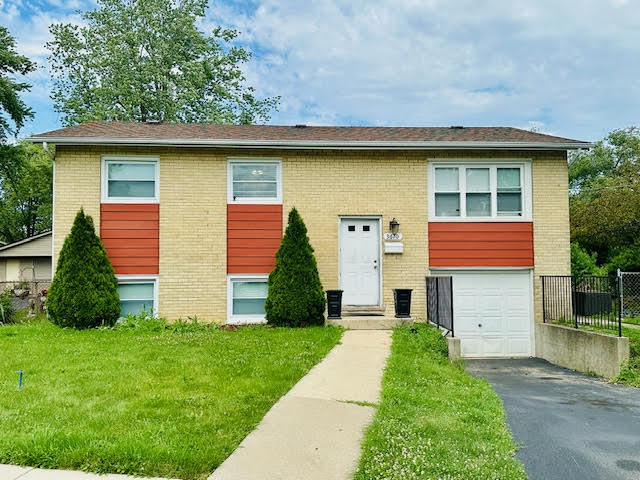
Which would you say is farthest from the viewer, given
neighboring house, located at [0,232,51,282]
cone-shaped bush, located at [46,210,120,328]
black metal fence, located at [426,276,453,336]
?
neighboring house, located at [0,232,51,282]

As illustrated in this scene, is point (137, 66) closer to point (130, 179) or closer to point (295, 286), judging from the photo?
point (130, 179)

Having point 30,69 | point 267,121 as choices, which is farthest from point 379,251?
point 30,69

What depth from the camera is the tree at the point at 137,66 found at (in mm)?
24016

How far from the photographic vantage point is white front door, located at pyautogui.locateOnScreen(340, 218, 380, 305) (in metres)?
11.2

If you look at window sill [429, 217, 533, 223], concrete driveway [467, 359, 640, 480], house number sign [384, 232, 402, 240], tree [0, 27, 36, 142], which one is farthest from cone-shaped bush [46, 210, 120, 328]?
tree [0, 27, 36, 142]

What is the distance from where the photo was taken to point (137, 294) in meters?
11.0

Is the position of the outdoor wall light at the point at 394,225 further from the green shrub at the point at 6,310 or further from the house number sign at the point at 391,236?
the green shrub at the point at 6,310

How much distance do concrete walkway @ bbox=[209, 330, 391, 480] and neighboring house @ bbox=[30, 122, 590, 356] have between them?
4.97m

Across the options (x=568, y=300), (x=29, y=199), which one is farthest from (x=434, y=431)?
(x=29, y=199)

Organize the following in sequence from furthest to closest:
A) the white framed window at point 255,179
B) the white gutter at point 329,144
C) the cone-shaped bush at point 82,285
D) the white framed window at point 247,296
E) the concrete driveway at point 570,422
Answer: the white framed window at point 255,179 → the white framed window at point 247,296 → the white gutter at point 329,144 → the cone-shaped bush at point 82,285 → the concrete driveway at point 570,422

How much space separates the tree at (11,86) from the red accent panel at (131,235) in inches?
587

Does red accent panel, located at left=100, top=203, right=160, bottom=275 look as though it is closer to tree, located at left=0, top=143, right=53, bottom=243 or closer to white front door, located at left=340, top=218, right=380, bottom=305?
white front door, located at left=340, top=218, right=380, bottom=305

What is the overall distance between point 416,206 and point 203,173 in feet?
17.1

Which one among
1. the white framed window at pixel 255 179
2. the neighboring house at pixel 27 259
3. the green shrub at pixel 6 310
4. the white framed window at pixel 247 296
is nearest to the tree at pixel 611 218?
the white framed window at pixel 255 179
